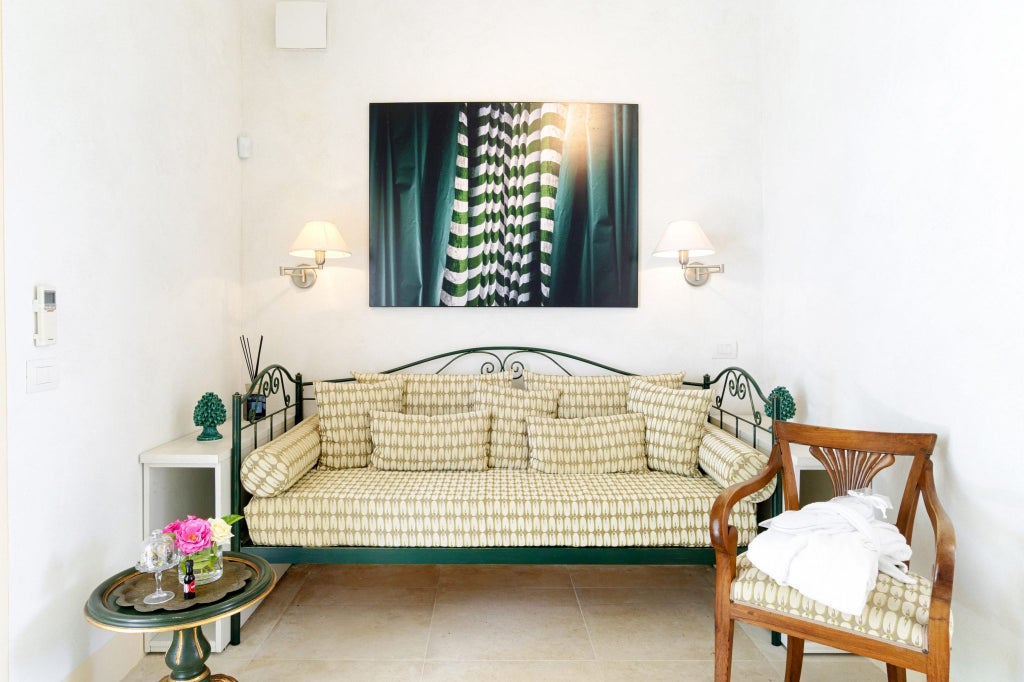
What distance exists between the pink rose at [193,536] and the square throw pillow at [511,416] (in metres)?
1.36

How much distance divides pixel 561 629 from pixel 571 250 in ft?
6.25

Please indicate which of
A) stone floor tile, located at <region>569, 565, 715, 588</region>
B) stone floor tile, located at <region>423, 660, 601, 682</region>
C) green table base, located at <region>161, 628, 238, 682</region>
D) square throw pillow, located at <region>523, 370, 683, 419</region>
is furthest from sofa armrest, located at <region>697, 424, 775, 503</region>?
green table base, located at <region>161, 628, 238, 682</region>

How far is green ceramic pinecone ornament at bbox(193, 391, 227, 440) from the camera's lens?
2547 millimetres

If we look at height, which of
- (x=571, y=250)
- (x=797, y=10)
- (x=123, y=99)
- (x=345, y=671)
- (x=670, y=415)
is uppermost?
(x=797, y=10)

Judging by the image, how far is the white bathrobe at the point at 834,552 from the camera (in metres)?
1.63

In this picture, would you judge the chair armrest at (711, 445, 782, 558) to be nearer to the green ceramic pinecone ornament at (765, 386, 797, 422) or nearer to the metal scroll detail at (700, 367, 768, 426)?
the green ceramic pinecone ornament at (765, 386, 797, 422)

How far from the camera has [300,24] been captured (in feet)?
10.7

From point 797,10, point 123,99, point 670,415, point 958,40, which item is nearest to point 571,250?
point 670,415

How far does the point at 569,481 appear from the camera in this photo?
2.69 metres

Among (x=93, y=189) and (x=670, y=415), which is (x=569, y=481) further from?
(x=93, y=189)

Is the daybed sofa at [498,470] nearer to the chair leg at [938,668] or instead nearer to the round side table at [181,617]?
the round side table at [181,617]

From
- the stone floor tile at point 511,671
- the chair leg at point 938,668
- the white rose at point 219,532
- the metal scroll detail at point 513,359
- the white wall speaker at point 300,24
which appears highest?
the white wall speaker at point 300,24

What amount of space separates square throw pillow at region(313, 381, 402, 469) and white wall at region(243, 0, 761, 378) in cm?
40

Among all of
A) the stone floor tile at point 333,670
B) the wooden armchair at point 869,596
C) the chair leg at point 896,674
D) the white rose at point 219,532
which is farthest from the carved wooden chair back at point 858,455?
the white rose at point 219,532
